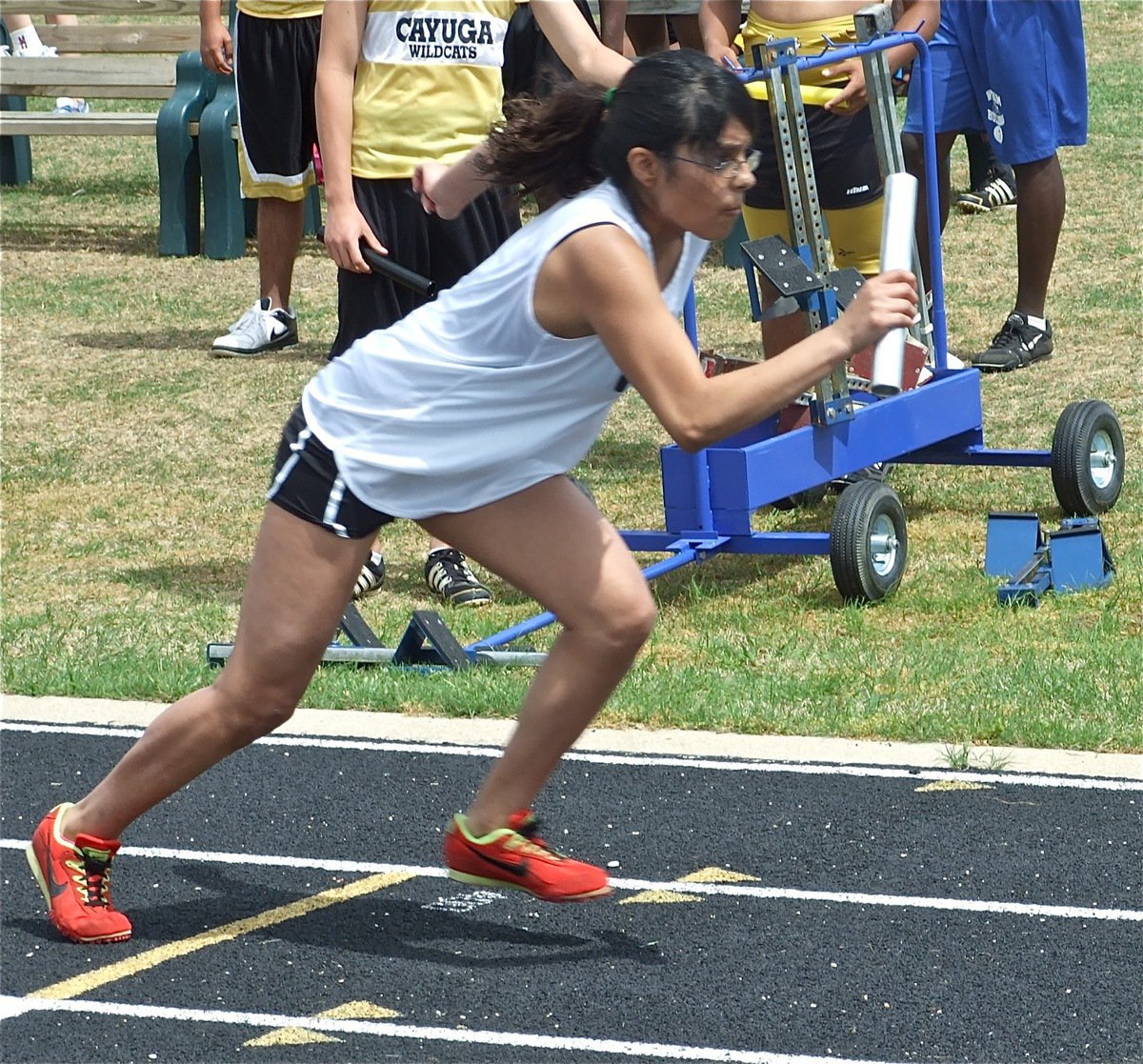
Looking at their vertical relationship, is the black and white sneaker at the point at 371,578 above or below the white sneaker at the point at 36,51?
below

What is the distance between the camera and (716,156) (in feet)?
12.3

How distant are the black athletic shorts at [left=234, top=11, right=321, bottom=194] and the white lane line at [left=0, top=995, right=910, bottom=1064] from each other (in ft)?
21.3

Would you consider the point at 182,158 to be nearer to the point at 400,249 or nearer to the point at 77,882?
the point at 400,249

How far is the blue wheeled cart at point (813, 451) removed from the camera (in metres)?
6.46

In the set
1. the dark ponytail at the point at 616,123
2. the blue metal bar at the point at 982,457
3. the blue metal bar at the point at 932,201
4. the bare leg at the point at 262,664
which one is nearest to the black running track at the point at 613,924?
the bare leg at the point at 262,664

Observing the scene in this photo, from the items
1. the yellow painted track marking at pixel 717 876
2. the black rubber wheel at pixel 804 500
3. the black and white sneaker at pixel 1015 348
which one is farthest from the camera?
the black and white sneaker at pixel 1015 348

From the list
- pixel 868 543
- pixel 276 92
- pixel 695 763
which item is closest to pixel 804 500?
pixel 868 543

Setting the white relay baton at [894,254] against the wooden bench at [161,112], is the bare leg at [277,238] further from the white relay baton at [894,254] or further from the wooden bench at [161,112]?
the white relay baton at [894,254]

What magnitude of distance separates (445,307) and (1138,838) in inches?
82.2

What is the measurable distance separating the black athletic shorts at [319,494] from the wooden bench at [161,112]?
9.10 metres

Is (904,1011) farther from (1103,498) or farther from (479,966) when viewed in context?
(1103,498)

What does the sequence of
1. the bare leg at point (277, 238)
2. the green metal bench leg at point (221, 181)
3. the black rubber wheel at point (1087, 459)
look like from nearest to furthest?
the black rubber wheel at point (1087, 459), the bare leg at point (277, 238), the green metal bench leg at point (221, 181)

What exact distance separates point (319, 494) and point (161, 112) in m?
9.79

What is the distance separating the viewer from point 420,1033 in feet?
12.4
